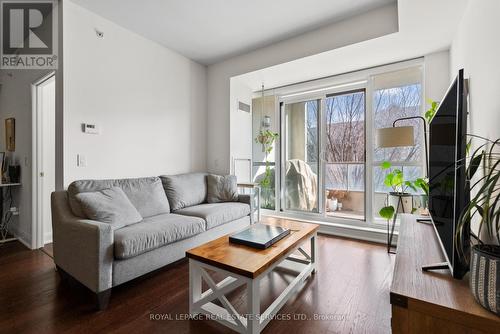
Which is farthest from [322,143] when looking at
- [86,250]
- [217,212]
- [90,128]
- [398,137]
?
[86,250]

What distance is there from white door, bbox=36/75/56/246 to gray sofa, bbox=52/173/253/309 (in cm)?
107

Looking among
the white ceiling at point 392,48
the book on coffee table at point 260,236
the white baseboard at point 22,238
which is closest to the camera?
the book on coffee table at point 260,236

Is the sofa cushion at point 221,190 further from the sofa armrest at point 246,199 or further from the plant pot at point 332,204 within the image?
the plant pot at point 332,204

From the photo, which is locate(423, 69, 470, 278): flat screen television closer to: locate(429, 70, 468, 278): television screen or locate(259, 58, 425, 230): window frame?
locate(429, 70, 468, 278): television screen

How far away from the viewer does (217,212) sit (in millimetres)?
2734

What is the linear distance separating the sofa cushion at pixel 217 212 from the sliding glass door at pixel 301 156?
1.18 meters

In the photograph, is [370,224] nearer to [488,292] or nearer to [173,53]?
[488,292]

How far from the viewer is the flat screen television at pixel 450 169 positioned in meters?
0.99

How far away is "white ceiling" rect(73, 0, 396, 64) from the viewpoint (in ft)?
8.02

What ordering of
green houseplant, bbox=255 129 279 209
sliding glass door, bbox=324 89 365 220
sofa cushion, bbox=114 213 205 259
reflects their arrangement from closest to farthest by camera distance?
1. sofa cushion, bbox=114 213 205 259
2. sliding glass door, bbox=324 89 365 220
3. green houseplant, bbox=255 129 279 209

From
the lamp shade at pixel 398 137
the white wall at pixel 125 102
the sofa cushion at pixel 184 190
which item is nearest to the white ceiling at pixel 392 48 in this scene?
the lamp shade at pixel 398 137

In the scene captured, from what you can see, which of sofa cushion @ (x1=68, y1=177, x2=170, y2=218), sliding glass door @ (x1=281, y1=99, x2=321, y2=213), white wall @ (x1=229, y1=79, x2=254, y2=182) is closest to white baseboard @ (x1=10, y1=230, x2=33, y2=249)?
sofa cushion @ (x1=68, y1=177, x2=170, y2=218)

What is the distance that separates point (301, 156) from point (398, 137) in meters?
1.67

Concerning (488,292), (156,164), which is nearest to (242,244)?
(488,292)
